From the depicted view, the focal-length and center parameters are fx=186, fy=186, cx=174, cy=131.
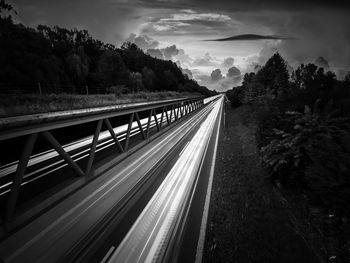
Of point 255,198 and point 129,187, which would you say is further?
point 255,198

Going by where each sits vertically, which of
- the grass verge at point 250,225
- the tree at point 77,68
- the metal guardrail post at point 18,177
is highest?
the tree at point 77,68

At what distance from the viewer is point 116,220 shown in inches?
200

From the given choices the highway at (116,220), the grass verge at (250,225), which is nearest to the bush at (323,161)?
the grass verge at (250,225)

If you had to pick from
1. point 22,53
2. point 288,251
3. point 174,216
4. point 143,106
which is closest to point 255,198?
point 288,251

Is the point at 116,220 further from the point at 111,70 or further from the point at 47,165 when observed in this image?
the point at 111,70

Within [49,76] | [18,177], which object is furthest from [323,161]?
[49,76]

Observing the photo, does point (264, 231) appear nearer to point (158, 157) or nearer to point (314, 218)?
point (314, 218)

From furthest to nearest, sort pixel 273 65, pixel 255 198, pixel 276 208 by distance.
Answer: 1. pixel 273 65
2. pixel 255 198
3. pixel 276 208

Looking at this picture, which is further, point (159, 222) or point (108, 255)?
point (159, 222)

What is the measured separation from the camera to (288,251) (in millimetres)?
4652

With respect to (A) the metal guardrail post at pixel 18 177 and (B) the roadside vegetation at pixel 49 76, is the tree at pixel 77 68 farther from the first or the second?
(A) the metal guardrail post at pixel 18 177

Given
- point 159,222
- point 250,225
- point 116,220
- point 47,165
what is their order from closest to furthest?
point 116,220 < point 159,222 < point 250,225 < point 47,165

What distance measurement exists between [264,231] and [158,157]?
19.0 feet

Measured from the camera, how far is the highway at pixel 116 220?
12.9 ft
